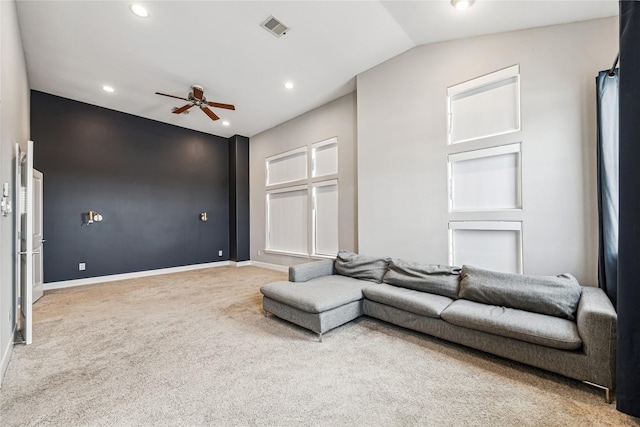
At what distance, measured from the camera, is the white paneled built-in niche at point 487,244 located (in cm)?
310

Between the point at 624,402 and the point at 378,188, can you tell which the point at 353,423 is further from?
the point at 378,188

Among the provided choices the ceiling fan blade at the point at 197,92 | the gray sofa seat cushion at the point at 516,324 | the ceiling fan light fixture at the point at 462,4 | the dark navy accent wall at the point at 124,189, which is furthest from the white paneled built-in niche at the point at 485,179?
the dark navy accent wall at the point at 124,189

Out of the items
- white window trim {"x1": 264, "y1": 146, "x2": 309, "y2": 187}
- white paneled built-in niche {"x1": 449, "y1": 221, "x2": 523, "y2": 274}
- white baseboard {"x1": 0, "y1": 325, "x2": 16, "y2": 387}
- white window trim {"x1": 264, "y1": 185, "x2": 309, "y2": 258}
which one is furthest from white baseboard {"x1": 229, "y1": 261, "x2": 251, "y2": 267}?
white paneled built-in niche {"x1": 449, "y1": 221, "x2": 523, "y2": 274}

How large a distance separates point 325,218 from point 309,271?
1993mm

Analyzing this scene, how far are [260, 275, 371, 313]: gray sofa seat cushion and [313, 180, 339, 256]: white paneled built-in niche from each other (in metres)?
1.85

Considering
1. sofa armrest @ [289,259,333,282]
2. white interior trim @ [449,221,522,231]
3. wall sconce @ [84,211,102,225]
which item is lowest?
sofa armrest @ [289,259,333,282]

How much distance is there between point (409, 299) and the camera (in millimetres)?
2844

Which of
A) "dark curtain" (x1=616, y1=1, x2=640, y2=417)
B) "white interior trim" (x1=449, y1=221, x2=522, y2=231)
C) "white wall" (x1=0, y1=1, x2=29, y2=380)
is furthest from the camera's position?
"white interior trim" (x1=449, y1=221, x2=522, y2=231)

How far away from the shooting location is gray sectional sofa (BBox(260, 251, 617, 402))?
6.37 feet

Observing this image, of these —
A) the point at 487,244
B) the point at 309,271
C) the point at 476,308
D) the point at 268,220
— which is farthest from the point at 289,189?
the point at 476,308

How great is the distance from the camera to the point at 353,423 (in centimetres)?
167

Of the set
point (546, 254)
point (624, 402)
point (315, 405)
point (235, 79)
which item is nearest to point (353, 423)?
point (315, 405)

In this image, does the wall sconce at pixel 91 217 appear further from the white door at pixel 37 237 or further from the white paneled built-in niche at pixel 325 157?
the white paneled built-in niche at pixel 325 157

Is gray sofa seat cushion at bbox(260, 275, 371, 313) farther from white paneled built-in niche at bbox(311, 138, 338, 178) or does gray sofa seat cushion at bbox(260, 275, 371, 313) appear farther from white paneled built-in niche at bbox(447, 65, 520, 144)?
white paneled built-in niche at bbox(311, 138, 338, 178)
